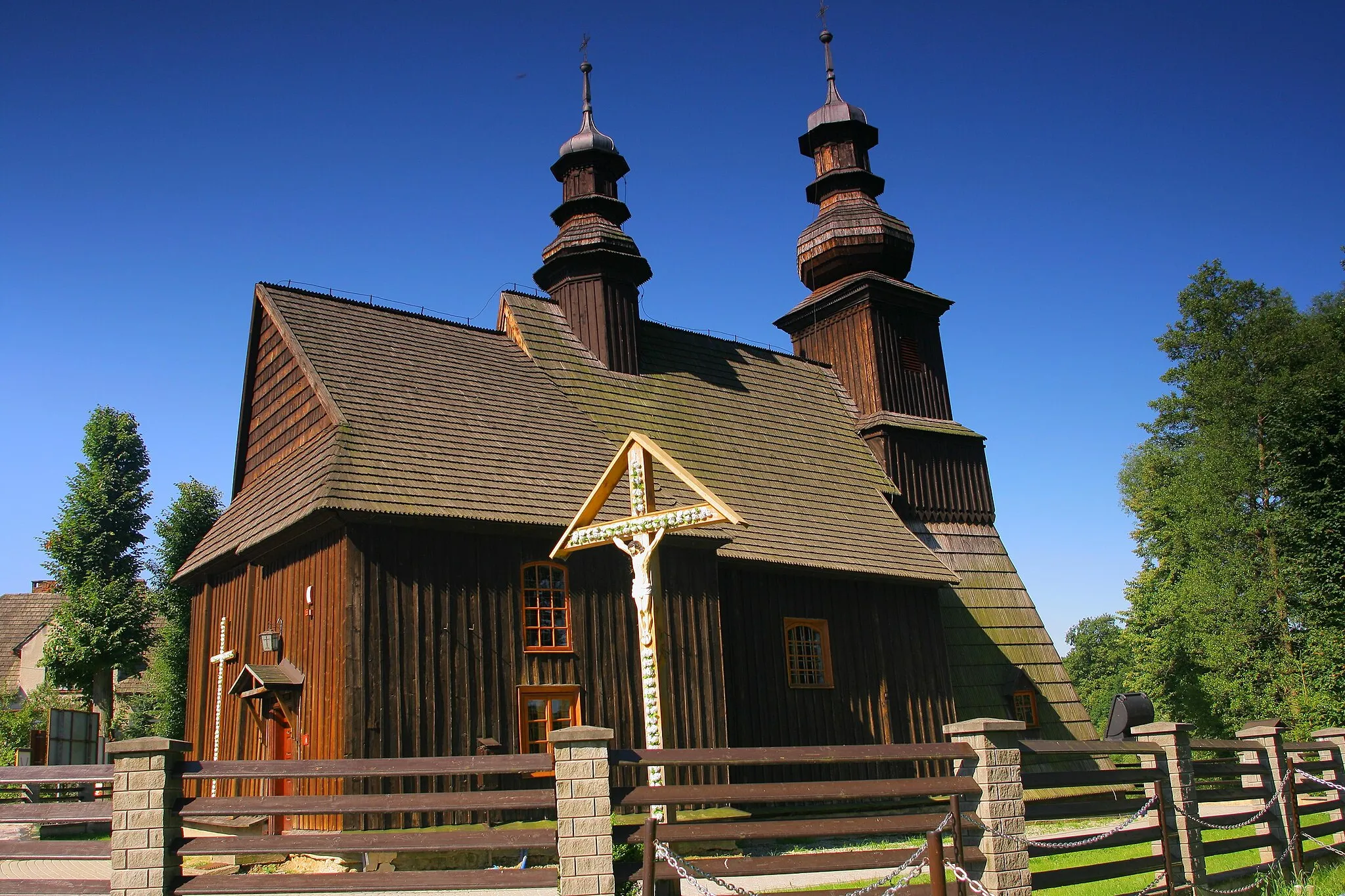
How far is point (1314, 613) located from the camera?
2300cm

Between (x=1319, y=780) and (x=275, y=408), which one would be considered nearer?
(x=1319, y=780)

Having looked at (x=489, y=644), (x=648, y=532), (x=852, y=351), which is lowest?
(x=489, y=644)

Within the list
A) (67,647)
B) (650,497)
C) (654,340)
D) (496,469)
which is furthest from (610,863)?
(67,647)

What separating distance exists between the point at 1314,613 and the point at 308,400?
20755 millimetres

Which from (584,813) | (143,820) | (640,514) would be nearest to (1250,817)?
(640,514)

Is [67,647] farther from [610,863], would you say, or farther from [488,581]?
[610,863]

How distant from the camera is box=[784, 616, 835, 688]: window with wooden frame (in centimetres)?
1755

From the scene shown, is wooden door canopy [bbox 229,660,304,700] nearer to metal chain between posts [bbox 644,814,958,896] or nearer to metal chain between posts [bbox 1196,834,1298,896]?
metal chain between posts [bbox 644,814,958,896]

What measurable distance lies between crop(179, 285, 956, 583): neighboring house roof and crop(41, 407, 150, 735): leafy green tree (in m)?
13.8

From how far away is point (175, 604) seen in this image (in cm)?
2805

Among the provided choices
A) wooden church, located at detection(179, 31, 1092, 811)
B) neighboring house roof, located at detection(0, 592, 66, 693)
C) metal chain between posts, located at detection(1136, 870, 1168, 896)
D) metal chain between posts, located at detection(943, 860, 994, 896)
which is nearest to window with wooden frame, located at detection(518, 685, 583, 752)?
wooden church, located at detection(179, 31, 1092, 811)

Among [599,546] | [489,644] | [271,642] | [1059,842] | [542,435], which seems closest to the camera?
[1059,842]

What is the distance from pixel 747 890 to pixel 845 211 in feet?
65.9

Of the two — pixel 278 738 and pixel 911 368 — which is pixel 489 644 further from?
pixel 911 368
